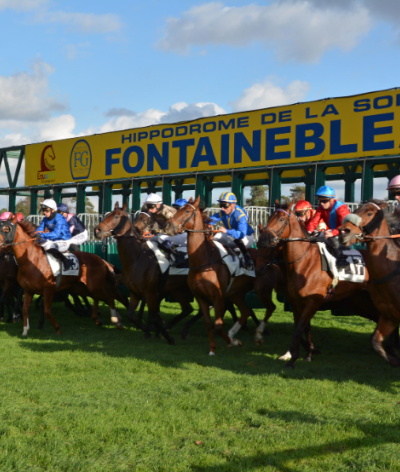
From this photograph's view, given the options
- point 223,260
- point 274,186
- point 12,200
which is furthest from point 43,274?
point 12,200

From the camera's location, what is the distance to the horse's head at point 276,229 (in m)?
6.28

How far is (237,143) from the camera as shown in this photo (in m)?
10.6

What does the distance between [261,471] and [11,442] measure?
1.75 m

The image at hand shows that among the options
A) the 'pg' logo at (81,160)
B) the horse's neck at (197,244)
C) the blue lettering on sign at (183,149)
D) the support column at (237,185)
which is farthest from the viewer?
the 'pg' logo at (81,160)

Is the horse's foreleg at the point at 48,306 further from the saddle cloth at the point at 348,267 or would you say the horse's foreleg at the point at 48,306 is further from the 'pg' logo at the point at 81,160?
the 'pg' logo at the point at 81,160

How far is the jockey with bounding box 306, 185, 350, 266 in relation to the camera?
671 cm

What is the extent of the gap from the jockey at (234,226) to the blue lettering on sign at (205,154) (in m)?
3.36

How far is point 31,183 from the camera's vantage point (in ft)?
47.2

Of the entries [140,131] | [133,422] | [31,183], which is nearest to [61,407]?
[133,422]

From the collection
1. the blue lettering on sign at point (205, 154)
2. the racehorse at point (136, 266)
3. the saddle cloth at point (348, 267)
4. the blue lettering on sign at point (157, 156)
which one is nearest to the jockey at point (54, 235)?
the racehorse at point (136, 266)

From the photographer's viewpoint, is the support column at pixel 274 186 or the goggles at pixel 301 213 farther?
the support column at pixel 274 186

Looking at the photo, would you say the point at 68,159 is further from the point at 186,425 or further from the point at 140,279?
the point at 186,425

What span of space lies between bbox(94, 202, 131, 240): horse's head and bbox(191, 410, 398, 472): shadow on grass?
4.56 metres

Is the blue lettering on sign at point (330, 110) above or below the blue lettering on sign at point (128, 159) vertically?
above
